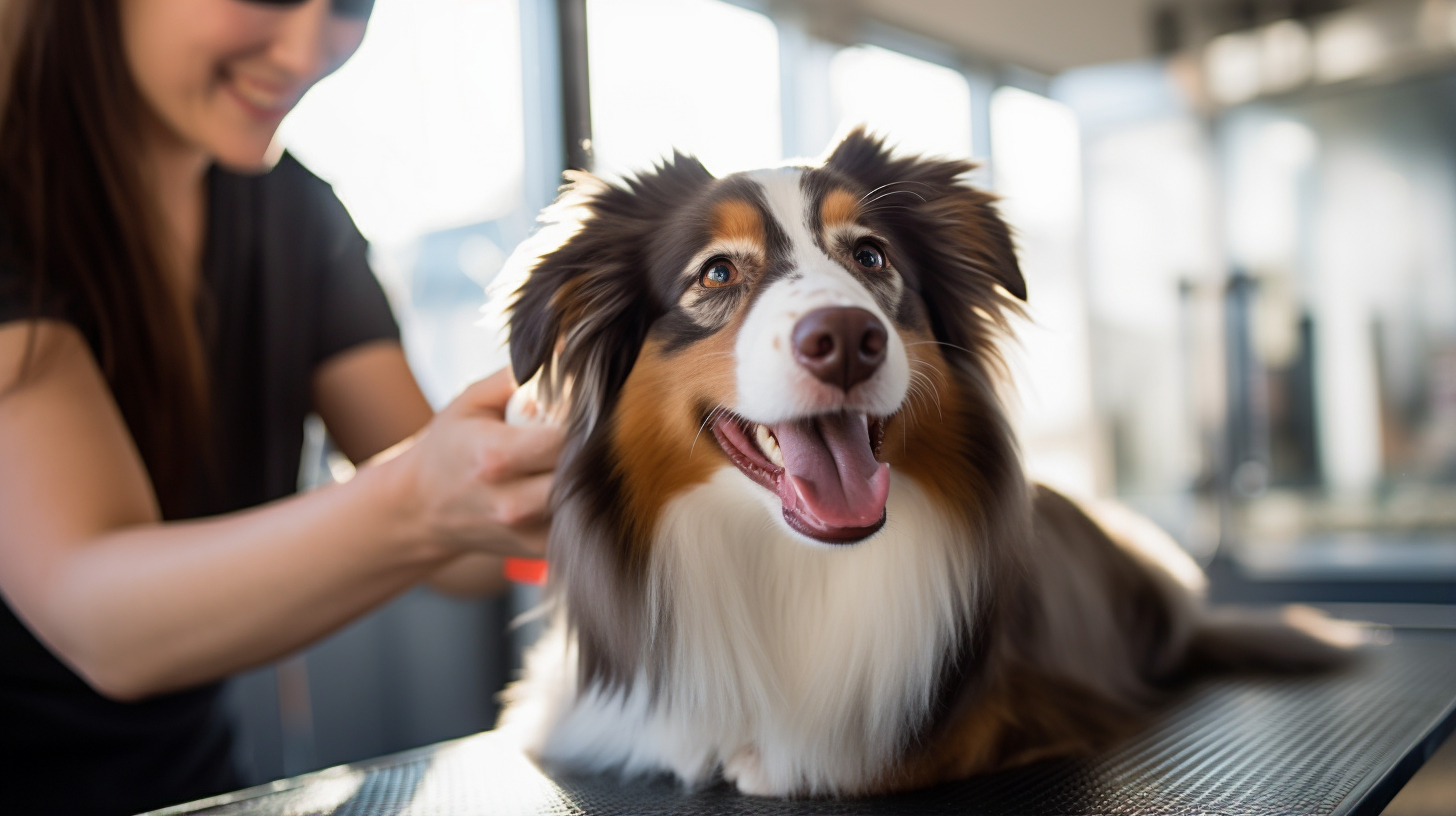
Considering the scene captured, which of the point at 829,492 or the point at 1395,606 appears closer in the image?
the point at 829,492

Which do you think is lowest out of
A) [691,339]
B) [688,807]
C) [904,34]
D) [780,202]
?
[688,807]

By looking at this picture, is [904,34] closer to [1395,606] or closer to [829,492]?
[1395,606]

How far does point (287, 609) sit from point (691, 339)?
Result: 1.86ft

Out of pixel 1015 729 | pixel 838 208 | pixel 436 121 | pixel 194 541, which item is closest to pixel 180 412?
pixel 194 541

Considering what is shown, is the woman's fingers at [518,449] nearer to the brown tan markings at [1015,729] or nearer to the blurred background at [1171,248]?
the brown tan markings at [1015,729]

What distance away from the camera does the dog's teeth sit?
44.4 inches

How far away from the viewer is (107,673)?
1.30m

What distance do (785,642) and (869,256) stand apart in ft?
1.43

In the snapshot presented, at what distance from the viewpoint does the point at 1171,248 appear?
15.6 ft

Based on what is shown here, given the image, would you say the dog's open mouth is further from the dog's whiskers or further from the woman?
the woman

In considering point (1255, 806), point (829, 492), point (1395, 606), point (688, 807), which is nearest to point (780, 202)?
point (829, 492)

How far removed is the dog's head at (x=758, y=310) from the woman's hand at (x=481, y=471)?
61mm

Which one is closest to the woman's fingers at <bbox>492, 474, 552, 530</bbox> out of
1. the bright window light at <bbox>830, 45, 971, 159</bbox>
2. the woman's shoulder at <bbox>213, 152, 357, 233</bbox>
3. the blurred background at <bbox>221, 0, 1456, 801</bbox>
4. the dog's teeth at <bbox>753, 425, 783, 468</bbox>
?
the dog's teeth at <bbox>753, 425, 783, 468</bbox>

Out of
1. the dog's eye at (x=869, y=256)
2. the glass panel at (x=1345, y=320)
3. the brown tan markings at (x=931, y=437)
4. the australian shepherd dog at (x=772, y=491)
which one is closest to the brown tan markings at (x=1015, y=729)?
the australian shepherd dog at (x=772, y=491)
